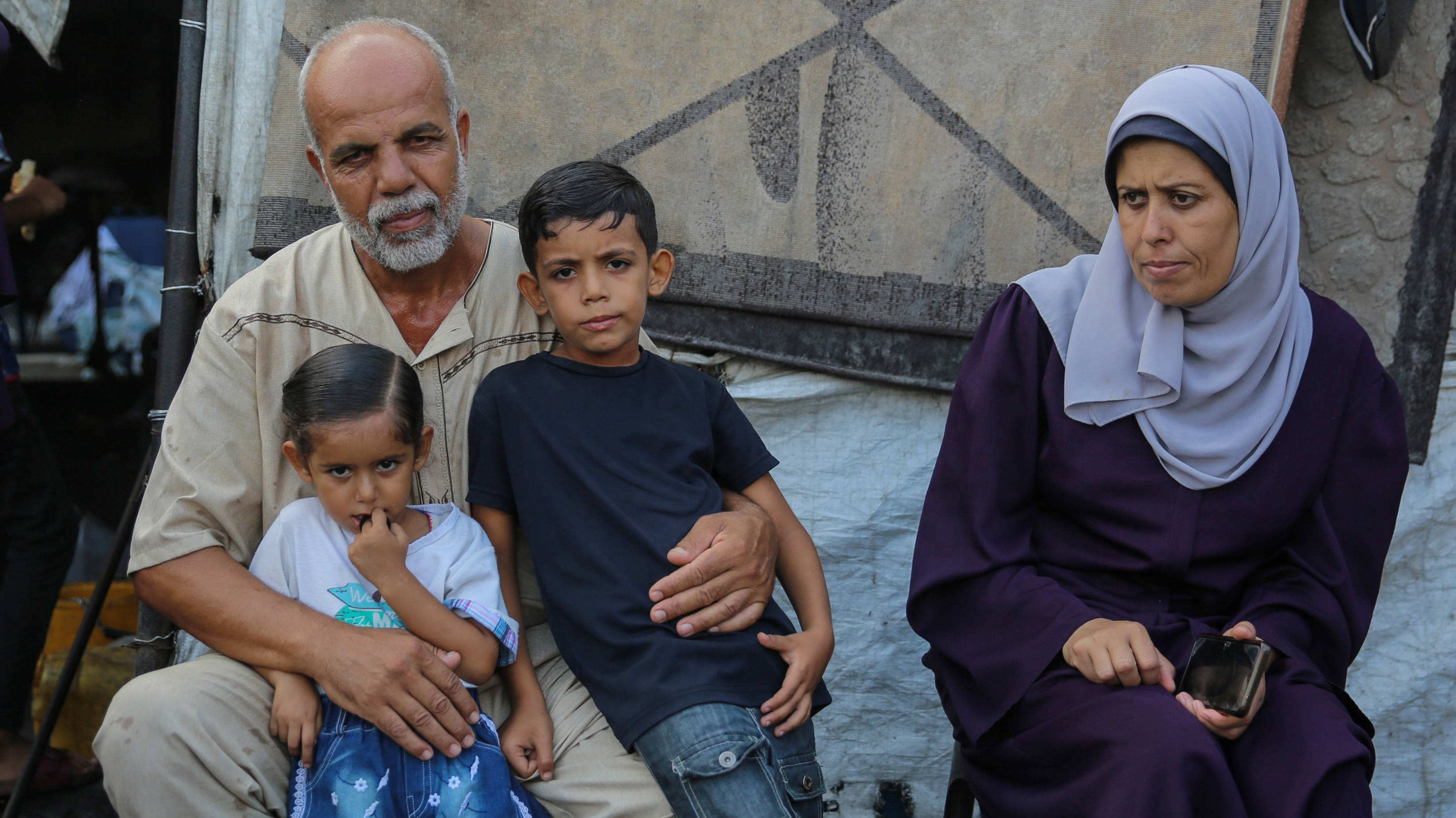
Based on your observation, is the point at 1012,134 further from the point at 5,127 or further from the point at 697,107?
the point at 5,127

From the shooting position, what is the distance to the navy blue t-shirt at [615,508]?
2.06 m

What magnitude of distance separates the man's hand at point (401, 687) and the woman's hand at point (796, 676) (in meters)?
0.58

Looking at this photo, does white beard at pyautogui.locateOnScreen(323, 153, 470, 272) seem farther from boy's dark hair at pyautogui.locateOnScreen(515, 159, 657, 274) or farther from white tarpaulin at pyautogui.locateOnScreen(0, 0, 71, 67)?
white tarpaulin at pyautogui.locateOnScreen(0, 0, 71, 67)

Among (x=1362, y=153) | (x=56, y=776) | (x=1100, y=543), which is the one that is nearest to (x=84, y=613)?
(x=56, y=776)

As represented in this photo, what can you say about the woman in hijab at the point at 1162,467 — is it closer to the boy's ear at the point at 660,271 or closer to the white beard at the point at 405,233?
the boy's ear at the point at 660,271

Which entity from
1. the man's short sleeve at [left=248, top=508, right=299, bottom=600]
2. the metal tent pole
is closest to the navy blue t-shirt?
the man's short sleeve at [left=248, top=508, right=299, bottom=600]

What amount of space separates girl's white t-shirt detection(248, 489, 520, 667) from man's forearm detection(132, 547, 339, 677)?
0.04 m

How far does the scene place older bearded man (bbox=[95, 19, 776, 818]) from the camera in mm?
1961

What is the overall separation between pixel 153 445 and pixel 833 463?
1.92 meters

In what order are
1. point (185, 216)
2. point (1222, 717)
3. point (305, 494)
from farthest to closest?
point (185, 216)
point (305, 494)
point (1222, 717)

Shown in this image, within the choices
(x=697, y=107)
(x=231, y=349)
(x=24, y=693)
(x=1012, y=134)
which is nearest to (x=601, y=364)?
(x=231, y=349)

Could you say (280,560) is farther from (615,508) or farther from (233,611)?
(615,508)

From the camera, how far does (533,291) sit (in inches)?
94.0

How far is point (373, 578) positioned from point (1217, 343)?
1.70m
